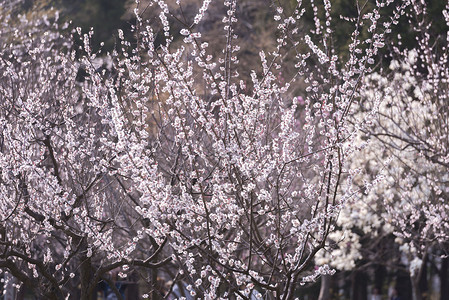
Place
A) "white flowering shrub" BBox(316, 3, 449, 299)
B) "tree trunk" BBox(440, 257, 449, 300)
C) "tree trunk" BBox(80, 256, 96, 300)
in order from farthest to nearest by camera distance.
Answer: "tree trunk" BBox(440, 257, 449, 300) → "white flowering shrub" BBox(316, 3, 449, 299) → "tree trunk" BBox(80, 256, 96, 300)

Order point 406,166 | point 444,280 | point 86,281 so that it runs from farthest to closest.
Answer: point 444,280 < point 406,166 < point 86,281

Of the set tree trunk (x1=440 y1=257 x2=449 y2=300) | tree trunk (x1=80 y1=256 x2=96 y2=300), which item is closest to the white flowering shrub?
tree trunk (x1=440 y1=257 x2=449 y2=300)

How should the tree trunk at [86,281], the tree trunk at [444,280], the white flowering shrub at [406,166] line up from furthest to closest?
the tree trunk at [444,280], the white flowering shrub at [406,166], the tree trunk at [86,281]

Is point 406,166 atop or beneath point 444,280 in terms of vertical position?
beneath

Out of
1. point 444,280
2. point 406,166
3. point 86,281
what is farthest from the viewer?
point 444,280

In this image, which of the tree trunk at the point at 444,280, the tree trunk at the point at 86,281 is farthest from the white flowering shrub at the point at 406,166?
the tree trunk at the point at 86,281

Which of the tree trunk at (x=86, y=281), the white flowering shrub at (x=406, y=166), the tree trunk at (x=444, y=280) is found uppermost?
the tree trunk at (x=444, y=280)

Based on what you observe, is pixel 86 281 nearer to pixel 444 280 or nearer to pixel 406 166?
pixel 406 166

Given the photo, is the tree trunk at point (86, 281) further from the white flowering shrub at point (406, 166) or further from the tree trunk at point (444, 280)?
the tree trunk at point (444, 280)

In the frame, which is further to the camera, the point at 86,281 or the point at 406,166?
the point at 406,166

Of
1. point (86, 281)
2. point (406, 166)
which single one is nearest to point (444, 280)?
point (406, 166)

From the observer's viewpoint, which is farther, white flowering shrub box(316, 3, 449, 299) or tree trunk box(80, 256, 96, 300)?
white flowering shrub box(316, 3, 449, 299)

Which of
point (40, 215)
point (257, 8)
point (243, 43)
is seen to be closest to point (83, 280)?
point (40, 215)

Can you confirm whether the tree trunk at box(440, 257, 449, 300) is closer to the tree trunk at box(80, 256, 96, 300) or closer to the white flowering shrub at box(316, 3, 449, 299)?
the white flowering shrub at box(316, 3, 449, 299)
